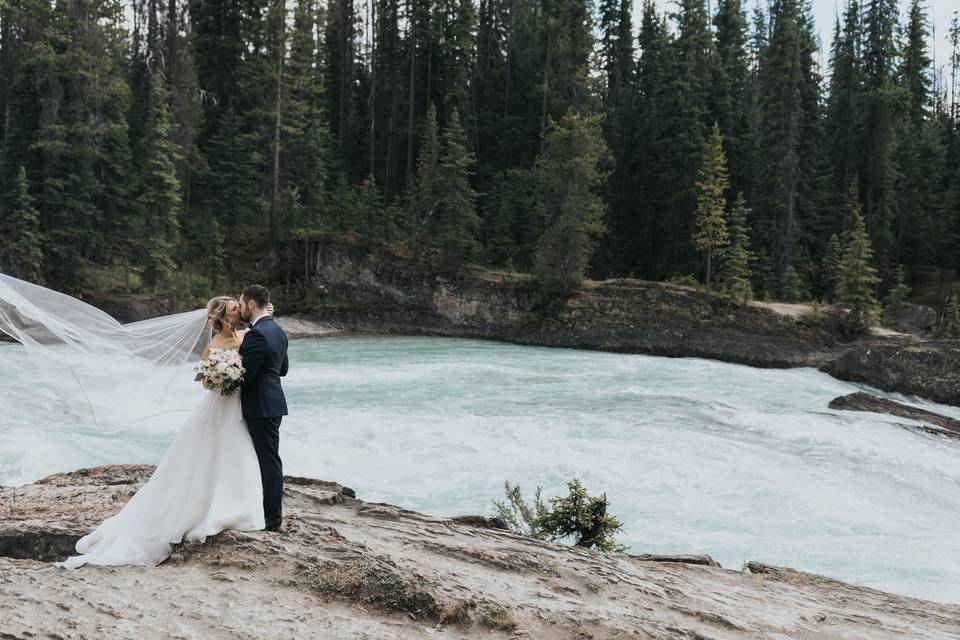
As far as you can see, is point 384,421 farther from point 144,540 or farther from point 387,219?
point 387,219

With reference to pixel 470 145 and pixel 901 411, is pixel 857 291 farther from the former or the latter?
pixel 470 145

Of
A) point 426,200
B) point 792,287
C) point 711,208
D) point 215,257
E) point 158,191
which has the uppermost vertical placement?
point 426,200

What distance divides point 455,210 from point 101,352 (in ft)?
92.7

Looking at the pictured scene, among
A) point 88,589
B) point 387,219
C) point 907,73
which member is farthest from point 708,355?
point 907,73

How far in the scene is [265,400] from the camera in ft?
A: 20.1

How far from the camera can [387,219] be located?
36.9 meters

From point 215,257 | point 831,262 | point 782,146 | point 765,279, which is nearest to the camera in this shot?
point 215,257

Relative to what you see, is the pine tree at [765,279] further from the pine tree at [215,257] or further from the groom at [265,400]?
the groom at [265,400]

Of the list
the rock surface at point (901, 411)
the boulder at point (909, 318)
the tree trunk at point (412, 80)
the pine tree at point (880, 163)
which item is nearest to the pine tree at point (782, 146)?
the pine tree at point (880, 163)

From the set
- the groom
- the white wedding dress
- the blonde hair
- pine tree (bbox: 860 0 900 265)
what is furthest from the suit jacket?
pine tree (bbox: 860 0 900 265)

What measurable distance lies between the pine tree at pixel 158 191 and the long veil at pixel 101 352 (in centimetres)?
A: 2668

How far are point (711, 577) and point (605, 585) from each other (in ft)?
5.22

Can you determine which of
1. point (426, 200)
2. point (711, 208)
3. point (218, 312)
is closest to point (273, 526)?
point (218, 312)

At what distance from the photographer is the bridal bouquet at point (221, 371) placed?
5.89 metres
